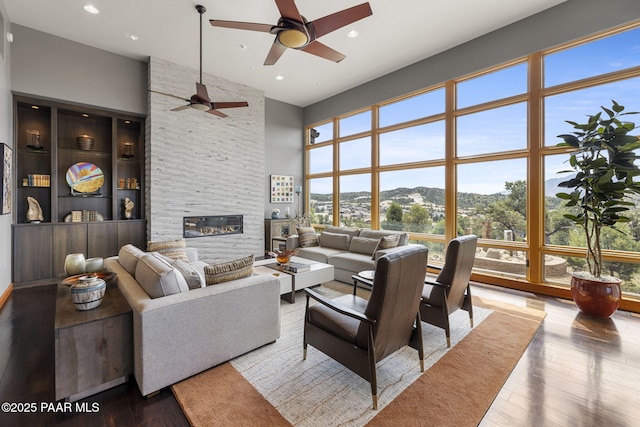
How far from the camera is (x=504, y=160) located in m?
4.76

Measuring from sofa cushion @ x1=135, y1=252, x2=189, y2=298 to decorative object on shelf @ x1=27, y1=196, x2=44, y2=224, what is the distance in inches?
158

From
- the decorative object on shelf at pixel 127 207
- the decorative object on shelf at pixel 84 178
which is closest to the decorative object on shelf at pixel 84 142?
the decorative object on shelf at pixel 84 178

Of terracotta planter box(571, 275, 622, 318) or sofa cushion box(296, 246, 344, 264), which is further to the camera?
sofa cushion box(296, 246, 344, 264)

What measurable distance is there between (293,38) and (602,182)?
3751 millimetres

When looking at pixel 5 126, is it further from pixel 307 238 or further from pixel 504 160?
pixel 504 160

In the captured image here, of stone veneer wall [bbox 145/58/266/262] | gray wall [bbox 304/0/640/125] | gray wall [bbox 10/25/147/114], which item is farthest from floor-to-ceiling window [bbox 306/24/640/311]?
gray wall [bbox 10/25/147/114]

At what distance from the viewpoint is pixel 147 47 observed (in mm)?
5035

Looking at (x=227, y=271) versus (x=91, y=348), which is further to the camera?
(x=227, y=271)

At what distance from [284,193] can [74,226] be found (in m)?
4.53

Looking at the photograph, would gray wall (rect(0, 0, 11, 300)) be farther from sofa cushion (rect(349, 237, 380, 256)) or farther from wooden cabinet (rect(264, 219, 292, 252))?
sofa cushion (rect(349, 237, 380, 256))

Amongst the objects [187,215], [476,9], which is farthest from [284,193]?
[476,9]

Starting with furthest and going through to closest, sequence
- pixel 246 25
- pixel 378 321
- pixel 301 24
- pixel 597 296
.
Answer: pixel 597 296
pixel 246 25
pixel 301 24
pixel 378 321

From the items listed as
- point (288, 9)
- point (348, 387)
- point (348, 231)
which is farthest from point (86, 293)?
point (348, 231)

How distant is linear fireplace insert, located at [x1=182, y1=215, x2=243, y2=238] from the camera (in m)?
5.97
